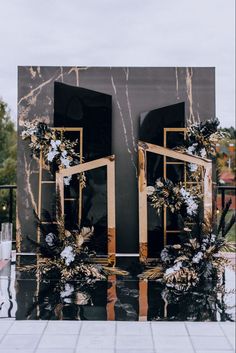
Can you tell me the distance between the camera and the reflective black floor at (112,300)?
3025 mm

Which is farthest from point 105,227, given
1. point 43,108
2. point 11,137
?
point 11,137

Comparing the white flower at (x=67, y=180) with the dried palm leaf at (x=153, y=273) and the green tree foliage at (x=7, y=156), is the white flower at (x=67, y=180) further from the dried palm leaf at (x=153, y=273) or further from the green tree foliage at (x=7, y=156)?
the green tree foliage at (x=7, y=156)

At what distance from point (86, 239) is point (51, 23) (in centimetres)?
257

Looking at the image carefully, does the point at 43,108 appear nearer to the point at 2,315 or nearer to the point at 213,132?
the point at 213,132
